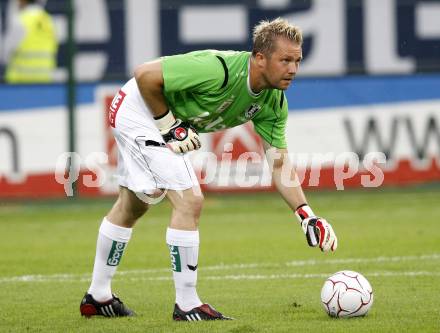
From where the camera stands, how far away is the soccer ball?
7387mm

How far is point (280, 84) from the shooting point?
24.5 feet

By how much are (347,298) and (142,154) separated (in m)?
1.56

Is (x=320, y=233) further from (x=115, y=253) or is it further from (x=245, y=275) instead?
(x=245, y=275)

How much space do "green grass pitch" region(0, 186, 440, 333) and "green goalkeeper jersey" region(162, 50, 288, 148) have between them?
124 cm

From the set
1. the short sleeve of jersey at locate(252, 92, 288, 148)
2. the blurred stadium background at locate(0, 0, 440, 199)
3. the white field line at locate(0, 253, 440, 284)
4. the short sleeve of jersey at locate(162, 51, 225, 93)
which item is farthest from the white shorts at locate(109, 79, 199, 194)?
the blurred stadium background at locate(0, 0, 440, 199)

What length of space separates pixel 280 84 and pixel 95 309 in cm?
186

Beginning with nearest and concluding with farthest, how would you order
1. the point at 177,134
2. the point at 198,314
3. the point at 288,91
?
the point at 198,314 < the point at 177,134 < the point at 288,91

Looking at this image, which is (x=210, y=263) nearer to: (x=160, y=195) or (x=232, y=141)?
(x=160, y=195)

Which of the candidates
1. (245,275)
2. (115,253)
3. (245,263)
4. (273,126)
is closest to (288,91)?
(245,263)

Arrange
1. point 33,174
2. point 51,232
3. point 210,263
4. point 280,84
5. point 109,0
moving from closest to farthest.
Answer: point 280,84 < point 210,263 < point 51,232 < point 33,174 < point 109,0

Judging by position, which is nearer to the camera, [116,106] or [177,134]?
[177,134]

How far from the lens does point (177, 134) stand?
7.44 metres

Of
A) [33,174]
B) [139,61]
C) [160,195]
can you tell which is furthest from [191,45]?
[160,195]

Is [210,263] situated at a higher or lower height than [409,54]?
lower
